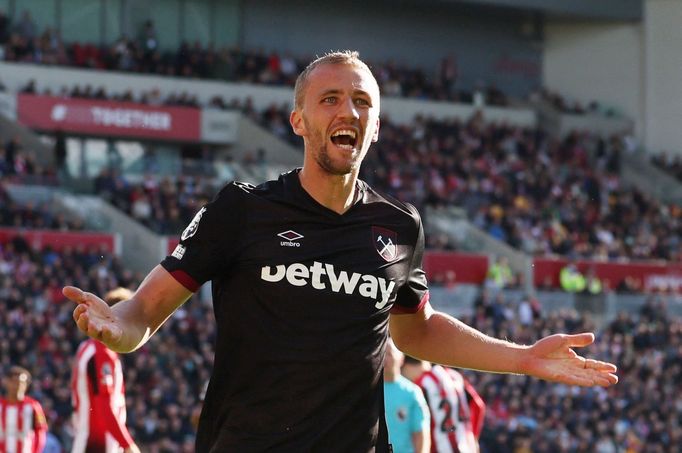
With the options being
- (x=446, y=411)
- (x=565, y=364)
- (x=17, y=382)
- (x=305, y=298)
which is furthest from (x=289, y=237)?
(x=17, y=382)

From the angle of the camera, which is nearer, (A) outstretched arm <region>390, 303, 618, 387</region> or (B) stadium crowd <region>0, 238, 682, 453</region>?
(A) outstretched arm <region>390, 303, 618, 387</region>

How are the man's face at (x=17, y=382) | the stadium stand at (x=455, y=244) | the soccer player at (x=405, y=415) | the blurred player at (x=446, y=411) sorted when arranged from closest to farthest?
1. the soccer player at (x=405, y=415)
2. the blurred player at (x=446, y=411)
3. the man's face at (x=17, y=382)
4. the stadium stand at (x=455, y=244)

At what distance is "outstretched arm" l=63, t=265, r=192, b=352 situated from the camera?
4363 mm

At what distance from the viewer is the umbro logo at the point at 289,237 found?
4.77m

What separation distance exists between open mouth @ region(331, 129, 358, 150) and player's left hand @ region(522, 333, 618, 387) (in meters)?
0.94

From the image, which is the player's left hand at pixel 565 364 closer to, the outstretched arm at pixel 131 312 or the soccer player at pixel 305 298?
the soccer player at pixel 305 298

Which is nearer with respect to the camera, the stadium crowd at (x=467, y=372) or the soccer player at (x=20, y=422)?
the soccer player at (x=20, y=422)

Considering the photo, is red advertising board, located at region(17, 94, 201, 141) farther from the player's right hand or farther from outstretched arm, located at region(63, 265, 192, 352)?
the player's right hand

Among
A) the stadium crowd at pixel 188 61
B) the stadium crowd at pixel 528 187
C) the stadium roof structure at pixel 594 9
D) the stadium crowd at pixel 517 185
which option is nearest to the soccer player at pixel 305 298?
the stadium crowd at pixel 517 185

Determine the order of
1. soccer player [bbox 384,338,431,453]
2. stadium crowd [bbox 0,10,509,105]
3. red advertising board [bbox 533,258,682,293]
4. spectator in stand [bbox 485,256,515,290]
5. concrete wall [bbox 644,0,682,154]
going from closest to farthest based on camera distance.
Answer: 1. soccer player [bbox 384,338,431,453]
2. spectator in stand [bbox 485,256,515,290]
3. red advertising board [bbox 533,258,682,293]
4. stadium crowd [bbox 0,10,509,105]
5. concrete wall [bbox 644,0,682,154]

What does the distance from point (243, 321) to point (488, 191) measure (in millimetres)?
35482

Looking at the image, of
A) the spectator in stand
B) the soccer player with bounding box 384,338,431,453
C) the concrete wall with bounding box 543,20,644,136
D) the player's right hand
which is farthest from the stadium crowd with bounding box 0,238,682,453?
the concrete wall with bounding box 543,20,644,136

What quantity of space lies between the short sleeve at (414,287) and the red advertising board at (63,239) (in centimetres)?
2227

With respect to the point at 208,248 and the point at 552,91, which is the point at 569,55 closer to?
the point at 552,91
